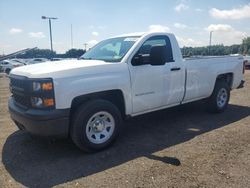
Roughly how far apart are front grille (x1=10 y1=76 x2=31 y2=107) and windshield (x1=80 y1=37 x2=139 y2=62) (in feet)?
5.01

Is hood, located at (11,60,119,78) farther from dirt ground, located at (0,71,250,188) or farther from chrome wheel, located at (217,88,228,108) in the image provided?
chrome wheel, located at (217,88,228,108)

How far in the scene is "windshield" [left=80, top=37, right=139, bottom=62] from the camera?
5.26m

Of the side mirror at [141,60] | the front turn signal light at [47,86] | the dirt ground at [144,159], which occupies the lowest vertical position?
the dirt ground at [144,159]

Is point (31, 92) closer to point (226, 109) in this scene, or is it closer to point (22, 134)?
point (22, 134)

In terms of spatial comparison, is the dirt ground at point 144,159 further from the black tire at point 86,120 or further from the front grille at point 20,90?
the front grille at point 20,90

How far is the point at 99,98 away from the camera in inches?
189

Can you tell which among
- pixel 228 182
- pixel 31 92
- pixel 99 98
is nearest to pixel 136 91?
pixel 99 98

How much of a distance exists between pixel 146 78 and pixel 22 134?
8.77 feet

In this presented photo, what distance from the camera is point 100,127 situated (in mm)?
4750

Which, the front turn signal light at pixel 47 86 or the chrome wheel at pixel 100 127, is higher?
the front turn signal light at pixel 47 86

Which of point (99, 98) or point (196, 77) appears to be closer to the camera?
point (99, 98)

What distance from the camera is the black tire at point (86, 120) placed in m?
4.40

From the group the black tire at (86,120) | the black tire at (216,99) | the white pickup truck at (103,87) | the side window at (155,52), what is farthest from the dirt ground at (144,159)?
the side window at (155,52)

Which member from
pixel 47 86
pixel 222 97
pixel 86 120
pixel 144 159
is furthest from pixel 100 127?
pixel 222 97
